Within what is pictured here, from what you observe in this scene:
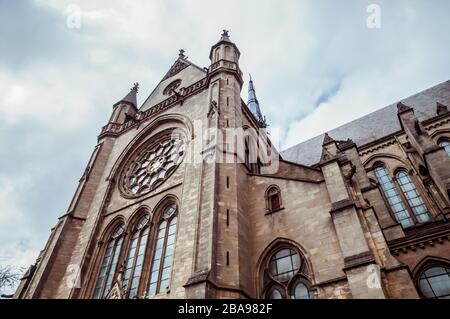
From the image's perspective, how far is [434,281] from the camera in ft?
29.4

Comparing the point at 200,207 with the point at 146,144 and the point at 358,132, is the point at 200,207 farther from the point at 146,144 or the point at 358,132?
the point at 358,132

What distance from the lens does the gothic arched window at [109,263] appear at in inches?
436

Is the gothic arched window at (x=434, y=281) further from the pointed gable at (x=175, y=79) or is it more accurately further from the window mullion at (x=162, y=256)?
the pointed gable at (x=175, y=79)

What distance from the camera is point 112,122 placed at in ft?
61.3

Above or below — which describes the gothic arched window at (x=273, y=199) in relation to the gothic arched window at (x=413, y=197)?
below

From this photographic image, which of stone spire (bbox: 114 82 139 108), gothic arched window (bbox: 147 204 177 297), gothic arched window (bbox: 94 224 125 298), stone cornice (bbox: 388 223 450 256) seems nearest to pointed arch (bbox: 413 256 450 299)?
stone cornice (bbox: 388 223 450 256)

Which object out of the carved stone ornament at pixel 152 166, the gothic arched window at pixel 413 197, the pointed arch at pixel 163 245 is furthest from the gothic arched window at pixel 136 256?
the gothic arched window at pixel 413 197

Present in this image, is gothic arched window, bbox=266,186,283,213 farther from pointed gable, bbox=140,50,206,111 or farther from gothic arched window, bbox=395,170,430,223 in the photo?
pointed gable, bbox=140,50,206,111

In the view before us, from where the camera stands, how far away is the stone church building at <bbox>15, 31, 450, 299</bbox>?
779 cm

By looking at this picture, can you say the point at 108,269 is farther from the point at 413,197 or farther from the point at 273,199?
the point at 413,197

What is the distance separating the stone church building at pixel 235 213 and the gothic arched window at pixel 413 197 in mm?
61

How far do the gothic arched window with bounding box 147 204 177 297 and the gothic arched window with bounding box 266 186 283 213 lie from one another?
11.2 ft

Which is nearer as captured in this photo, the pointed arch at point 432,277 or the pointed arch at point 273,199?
the pointed arch at point 432,277

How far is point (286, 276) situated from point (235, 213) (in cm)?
224
